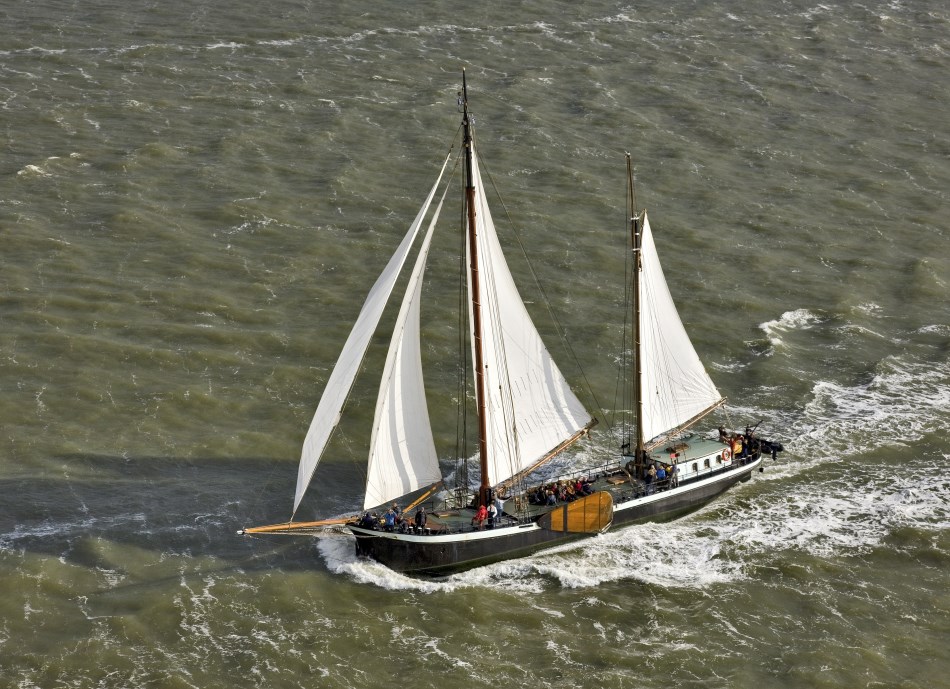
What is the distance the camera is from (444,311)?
2489 inches

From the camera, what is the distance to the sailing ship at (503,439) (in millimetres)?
43531

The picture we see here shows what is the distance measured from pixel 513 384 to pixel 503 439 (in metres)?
2.14

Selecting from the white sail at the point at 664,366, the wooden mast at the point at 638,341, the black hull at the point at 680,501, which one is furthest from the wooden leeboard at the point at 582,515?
the white sail at the point at 664,366

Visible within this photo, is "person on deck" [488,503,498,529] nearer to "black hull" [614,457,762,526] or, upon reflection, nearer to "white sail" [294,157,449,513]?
"black hull" [614,457,762,526]

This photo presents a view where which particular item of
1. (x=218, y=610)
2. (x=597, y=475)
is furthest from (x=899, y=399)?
(x=218, y=610)

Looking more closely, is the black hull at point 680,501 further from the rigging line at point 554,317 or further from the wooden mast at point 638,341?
the rigging line at point 554,317

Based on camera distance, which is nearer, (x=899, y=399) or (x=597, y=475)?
(x=597, y=475)

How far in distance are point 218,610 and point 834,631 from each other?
21.6m

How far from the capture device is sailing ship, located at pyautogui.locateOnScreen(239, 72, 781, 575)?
143 ft

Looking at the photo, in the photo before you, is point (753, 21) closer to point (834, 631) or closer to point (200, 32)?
point (200, 32)

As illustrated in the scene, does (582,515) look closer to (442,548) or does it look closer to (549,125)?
(442,548)

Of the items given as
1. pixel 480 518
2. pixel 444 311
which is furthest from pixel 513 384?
pixel 444 311

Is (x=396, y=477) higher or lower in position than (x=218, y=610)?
higher

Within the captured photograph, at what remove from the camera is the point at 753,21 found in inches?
4198
